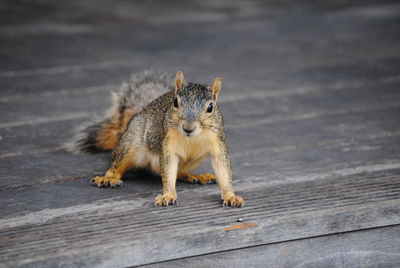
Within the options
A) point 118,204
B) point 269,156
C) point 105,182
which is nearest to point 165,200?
point 118,204

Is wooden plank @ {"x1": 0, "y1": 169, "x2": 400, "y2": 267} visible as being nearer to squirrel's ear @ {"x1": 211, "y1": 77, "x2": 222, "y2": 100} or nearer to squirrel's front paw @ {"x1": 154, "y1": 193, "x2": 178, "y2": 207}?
squirrel's front paw @ {"x1": 154, "y1": 193, "x2": 178, "y2": 207}

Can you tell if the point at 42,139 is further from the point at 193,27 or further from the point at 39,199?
the point at 193,27

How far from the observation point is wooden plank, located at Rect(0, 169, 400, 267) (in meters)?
1.76

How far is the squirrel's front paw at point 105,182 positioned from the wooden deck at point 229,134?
5 cm

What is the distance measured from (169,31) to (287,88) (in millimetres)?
1317

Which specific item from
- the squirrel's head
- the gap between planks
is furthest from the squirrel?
the gap between planks

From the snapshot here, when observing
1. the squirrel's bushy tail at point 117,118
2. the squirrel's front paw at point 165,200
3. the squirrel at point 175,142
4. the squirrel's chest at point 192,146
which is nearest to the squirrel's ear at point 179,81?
the squirrel at point 175,142

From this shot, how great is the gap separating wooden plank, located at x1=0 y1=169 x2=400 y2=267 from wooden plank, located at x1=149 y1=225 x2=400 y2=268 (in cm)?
3

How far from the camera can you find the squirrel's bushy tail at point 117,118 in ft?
8.67

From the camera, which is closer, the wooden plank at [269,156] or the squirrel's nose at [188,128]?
the squirrel's nose at [188,128]

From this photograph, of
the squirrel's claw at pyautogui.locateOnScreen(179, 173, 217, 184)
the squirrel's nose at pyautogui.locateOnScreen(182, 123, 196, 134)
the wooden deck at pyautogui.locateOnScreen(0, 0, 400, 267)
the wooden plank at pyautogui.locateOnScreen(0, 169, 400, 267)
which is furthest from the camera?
the squirrel's claw at pyautogui.locateOnScreen(179, 173, 217, 184)

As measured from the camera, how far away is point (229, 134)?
2842 mm

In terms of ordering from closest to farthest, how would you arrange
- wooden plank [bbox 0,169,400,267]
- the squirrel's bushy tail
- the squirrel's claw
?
1. wooden plank [bbox 0,169,400,267]
2. the squirrel's claw
3. the squirrel's bushy tail

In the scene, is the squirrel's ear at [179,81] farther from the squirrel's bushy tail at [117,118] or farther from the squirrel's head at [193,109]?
the squirrel's bushy tail at [117,118]
